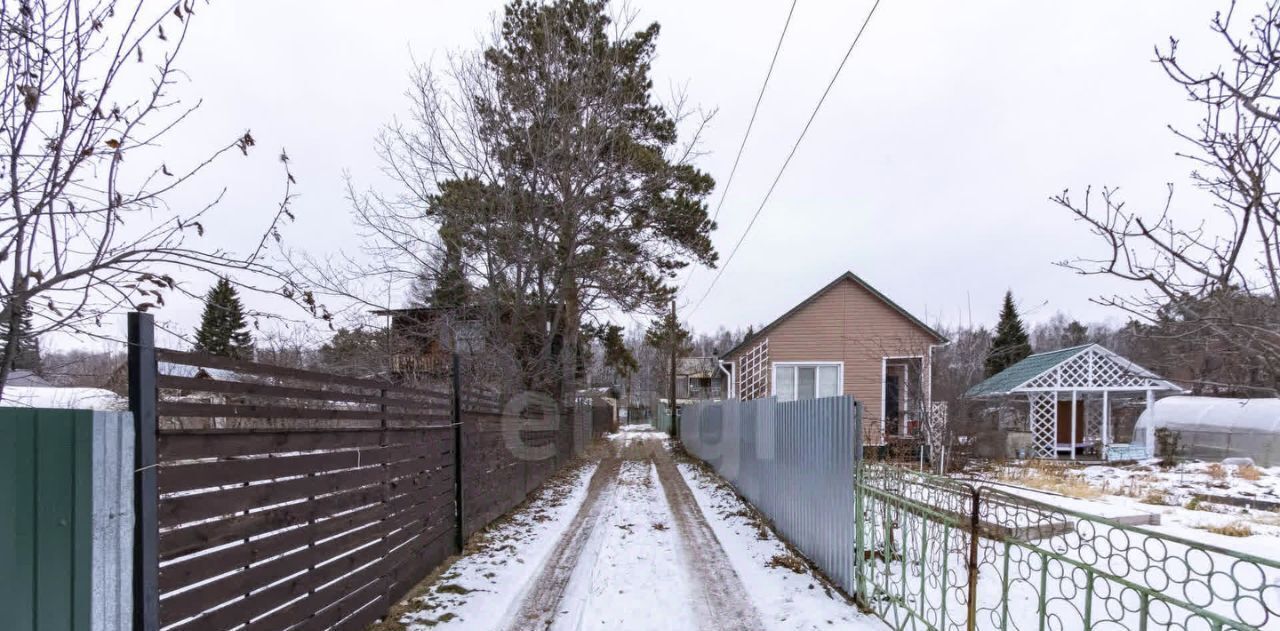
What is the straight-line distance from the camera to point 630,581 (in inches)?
222

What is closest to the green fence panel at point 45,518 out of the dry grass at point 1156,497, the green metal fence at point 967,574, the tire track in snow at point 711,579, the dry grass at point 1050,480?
the tire track in snow at point 711,579

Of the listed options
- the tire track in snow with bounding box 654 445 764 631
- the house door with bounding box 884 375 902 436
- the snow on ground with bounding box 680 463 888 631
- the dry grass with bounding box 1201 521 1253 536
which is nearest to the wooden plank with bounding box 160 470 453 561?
the tire track in snow with bounding box 654 445 764 631

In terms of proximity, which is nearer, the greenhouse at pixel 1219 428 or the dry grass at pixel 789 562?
the dry grass at pixel 789 562

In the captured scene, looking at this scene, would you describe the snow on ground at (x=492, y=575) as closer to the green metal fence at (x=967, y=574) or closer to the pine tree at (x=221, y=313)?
the pine tree at (x=221, y=313)

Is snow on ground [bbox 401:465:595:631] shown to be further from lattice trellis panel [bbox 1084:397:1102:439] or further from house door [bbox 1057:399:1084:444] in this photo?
lattice trellis panel [bbox 1084:397:1102:439]

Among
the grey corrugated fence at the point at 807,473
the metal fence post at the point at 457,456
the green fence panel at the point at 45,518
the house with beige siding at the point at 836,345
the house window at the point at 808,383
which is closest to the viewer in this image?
the green fence panel at the point at 45,518

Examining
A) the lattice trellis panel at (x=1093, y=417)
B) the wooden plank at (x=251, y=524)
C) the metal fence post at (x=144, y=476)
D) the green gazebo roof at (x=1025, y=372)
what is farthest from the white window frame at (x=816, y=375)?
the metal fence post at (x=144, y=476)

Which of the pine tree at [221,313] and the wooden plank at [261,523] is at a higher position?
the pine tree at [221,313]

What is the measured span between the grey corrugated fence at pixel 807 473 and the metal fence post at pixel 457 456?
3361 mm

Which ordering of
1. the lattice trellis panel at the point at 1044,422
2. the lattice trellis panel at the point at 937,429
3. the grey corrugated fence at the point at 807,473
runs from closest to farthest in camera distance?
the grey corrugated fence at the point at 807,473, the lattice trellis panel at the point at 937,429, the lattice trellis panel at the point at 1044,422

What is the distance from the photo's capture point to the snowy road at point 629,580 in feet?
15.2

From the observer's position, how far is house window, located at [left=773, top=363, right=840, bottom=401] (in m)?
19.3

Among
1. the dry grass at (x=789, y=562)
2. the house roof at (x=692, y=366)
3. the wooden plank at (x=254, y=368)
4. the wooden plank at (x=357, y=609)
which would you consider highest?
the wooden plank at (x=254, y=368)

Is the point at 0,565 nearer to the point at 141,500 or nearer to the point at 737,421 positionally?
the point at 141,500
